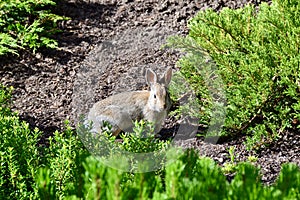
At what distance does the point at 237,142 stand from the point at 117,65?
199cm

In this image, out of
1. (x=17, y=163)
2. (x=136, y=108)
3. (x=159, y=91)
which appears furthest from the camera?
(x=136, y=108)

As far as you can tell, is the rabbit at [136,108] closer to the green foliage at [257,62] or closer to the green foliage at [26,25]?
the green foliage at [257,62]

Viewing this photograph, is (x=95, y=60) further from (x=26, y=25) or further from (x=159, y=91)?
(x=159, y=91)

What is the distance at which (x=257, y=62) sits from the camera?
14.7 ft

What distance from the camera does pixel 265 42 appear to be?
471 cm

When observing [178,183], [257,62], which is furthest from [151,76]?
[178,183]

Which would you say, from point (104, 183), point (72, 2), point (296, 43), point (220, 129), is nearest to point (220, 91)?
point (220, 129)

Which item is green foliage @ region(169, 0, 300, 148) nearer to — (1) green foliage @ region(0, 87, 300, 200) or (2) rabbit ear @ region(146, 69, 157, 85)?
(2) rabbit ear @ region(146, 69, 157, 85)

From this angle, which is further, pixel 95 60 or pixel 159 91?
pixel 95 60

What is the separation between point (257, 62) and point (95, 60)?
282cm

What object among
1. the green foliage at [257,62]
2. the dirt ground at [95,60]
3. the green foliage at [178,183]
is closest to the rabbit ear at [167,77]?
the green foliage at [257,62]

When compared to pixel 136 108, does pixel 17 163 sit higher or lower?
lower

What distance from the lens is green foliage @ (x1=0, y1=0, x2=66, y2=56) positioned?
22.6ft

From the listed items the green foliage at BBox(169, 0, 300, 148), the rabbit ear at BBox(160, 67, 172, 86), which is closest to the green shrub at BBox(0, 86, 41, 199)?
the rabbit ear at BBox(160, 67, 172, 86)
